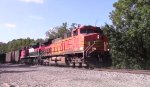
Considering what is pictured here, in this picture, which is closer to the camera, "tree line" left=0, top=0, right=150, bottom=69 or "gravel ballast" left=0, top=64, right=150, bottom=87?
"gravel ballast" left=0, top=64, right=150, bottom=87

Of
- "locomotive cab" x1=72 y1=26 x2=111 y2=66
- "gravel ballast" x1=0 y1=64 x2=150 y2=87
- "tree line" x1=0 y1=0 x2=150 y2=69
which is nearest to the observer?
"gravel ballast" x1=0 y1=64 x2=150 y2=87

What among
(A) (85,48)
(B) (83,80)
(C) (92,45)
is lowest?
(B) (83,80)

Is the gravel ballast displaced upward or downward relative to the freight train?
downward

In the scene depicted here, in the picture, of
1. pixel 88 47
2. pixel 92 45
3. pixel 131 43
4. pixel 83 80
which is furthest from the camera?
pixel 131 43

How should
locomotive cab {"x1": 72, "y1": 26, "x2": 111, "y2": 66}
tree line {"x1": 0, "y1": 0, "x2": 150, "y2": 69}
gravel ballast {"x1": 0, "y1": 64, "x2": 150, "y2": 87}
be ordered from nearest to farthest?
gravel ballast {"x1": 0, "y1": 64, "x2": 150, "y2": 87} < locomotive cab {"x1": 72, "y1": 26, "x2": 111, "y2": 66} < tree line {"x1": 0, "y1": 0, "x2": 150, "y2": 69}

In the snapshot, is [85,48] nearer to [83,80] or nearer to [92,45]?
[92,45]

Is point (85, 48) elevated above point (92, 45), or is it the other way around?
point (92, 45)

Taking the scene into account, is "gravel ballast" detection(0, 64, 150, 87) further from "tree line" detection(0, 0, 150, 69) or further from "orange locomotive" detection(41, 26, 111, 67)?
"tree line" detection(0, 0, 150, 69)

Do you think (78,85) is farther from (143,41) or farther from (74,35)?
(143,41)

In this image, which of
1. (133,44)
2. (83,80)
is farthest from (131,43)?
(83,80)

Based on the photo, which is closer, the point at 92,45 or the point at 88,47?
the point at 88,47

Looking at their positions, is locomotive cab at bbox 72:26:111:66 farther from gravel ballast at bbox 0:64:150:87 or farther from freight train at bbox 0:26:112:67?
gravel ballast at bbox 0:64:150:87

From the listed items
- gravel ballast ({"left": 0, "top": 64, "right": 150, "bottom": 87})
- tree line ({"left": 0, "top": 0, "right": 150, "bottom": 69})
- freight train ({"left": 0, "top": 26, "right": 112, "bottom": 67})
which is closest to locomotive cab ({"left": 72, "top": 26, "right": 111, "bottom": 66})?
freight train ({"left": 0, "top": 26, "right": 112, "bottom": 67})

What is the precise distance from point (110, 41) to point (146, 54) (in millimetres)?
3771
